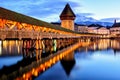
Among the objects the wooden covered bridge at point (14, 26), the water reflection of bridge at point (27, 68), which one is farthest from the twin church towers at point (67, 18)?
the water reflection of bridge at point (27, 68)

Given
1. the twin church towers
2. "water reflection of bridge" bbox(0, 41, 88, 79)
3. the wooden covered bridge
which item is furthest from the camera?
the twin church towers

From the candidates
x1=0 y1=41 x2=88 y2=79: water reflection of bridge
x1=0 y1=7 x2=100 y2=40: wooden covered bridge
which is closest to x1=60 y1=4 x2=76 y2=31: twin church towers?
x1=0 y1=7 x2=100 y2=40: wooden covered bridge

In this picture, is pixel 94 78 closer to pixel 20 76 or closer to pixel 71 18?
pixel 20 76

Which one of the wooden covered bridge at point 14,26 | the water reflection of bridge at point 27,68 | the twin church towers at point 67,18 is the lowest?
the water reflection of bridge at point 27,68

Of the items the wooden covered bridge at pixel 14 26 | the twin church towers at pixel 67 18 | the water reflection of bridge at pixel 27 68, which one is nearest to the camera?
the water reflection of bridge at pixel 27 68

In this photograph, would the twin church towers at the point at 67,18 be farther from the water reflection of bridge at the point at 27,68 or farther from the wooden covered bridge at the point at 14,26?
the water reflection of bridge at the point at 27,68

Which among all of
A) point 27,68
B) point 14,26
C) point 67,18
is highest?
point 67,18

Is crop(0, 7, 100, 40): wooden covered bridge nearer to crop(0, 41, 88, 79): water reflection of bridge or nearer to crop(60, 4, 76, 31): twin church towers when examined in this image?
crop(0, 41, 88, 79): water reflection of bridge

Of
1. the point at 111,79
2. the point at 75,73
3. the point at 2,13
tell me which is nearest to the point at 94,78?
the point at 111,79

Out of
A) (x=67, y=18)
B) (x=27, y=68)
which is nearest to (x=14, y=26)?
(x=27, y=68)

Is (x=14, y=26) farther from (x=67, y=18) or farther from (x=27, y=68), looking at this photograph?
(x=67, y=18)

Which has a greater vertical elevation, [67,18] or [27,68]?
[67,18]

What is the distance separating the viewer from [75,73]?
768 inches

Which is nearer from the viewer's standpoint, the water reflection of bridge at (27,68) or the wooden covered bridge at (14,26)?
the water reflection of bridge at (27,68)
